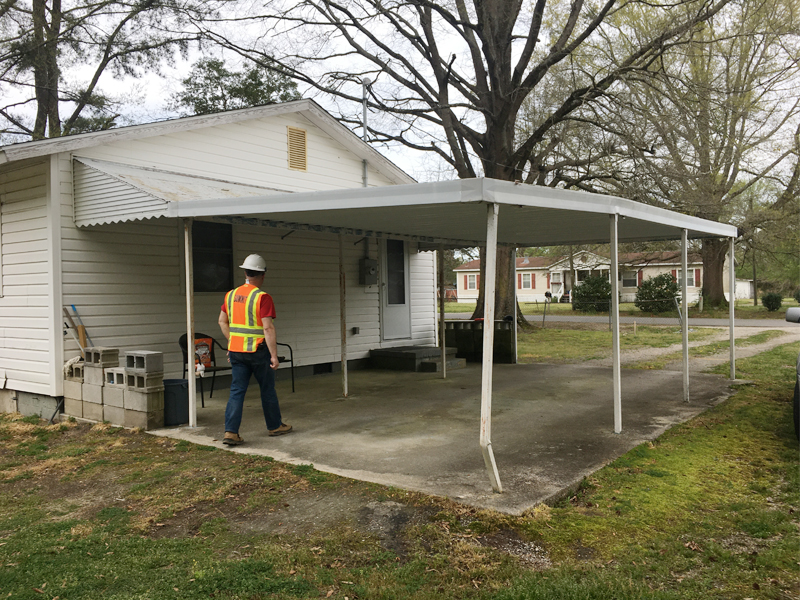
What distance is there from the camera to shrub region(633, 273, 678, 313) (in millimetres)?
27172

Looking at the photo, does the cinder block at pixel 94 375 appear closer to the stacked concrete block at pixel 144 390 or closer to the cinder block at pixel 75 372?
the cinder block at pixel 75 372

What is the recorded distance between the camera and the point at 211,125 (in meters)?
9.30

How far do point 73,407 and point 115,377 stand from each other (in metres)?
0.88

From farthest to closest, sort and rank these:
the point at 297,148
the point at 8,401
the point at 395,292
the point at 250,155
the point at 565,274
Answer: the point at 565,274 → the point at 395,292 → the point at 297,148 → the point at 250,155 → the point at 8,401

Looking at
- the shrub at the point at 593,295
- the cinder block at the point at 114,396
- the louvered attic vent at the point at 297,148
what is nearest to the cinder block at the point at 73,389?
the cinder block at the point at 114,396

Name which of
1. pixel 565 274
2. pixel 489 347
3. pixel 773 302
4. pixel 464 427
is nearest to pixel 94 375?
pixel 464 427

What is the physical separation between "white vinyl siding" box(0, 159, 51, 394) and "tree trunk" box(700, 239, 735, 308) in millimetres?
26769

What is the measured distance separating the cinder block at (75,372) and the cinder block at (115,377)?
50 cm

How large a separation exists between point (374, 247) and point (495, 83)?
6.91 metres

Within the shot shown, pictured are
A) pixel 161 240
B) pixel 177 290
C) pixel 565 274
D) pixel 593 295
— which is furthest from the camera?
pixel 565 274

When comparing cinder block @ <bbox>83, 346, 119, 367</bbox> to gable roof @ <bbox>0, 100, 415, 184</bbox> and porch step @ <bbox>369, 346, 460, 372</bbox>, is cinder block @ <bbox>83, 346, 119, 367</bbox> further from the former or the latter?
porch step @ <bbox>369, 346, 460, 372</bbox>

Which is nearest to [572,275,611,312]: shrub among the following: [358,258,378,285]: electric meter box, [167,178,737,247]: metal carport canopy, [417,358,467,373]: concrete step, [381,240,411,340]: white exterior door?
[381,240,411,340]: white exterior door

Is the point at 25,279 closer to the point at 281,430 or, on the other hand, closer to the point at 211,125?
the point at 211,125

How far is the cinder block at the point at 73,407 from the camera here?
23.6 ft
